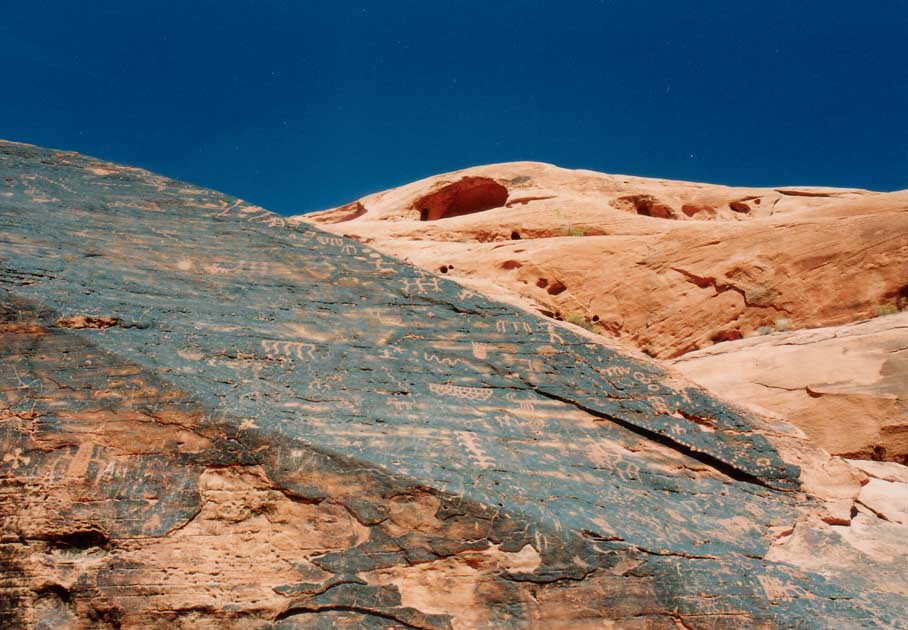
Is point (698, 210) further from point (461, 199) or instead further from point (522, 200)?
point (461, 199)

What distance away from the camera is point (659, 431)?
475 centimetres

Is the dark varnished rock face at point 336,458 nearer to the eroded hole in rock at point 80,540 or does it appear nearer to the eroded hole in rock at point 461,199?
the eroded hole in rock at point 80,540

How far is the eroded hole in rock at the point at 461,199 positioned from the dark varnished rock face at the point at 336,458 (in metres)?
13.2

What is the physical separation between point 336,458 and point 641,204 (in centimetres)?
1387

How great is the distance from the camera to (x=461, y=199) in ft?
62.1

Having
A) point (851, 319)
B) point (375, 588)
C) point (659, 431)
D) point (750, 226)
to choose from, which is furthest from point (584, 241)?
point (375, 588)

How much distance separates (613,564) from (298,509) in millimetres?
1986

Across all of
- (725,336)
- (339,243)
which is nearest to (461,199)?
(725,336)

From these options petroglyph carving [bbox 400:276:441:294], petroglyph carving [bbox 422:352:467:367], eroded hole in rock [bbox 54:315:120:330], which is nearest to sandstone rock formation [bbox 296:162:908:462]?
petroglyph carving [bbox 400:276:441:294]

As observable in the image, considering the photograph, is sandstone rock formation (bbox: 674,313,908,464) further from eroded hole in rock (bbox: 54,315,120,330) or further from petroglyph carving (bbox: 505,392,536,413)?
eroded hole in rock (bbox: 54,315,120,330)

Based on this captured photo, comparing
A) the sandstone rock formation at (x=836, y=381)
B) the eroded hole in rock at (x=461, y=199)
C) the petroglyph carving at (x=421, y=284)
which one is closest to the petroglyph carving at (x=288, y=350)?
the petroglyph carving at (x=421, y=284)

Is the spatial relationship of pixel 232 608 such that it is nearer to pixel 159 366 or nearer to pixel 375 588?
pixel 375 588

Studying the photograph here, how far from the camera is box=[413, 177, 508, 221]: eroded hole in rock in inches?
712

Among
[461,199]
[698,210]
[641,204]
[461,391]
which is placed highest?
[461,199]
